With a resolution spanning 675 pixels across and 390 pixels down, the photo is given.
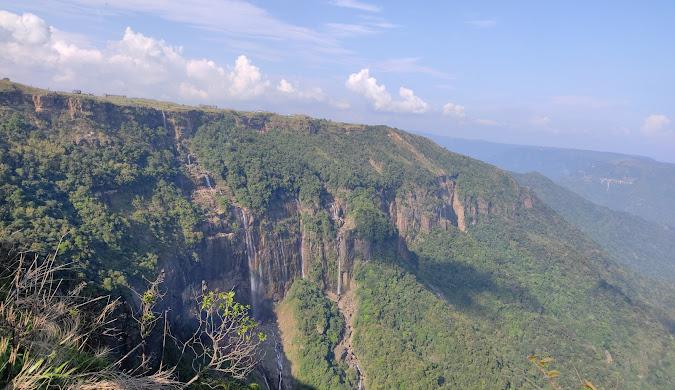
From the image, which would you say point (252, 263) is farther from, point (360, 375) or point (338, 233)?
point (360, 375)

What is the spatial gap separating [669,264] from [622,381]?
152 metres

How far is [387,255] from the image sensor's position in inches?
2972

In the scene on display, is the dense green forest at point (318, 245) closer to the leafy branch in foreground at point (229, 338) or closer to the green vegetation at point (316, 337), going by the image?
the green vegetation at point (316, 337)

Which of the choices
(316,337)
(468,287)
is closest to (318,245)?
(316,337)

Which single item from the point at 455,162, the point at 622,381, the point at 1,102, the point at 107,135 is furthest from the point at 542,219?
the point at 1,102

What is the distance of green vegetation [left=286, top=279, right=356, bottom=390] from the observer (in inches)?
2164

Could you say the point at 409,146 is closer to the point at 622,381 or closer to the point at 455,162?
the point at 455,162

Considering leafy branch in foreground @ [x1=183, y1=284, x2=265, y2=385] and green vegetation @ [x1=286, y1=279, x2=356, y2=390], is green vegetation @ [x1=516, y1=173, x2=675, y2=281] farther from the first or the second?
leafy branch in foreground @ [x1=183, y1=284, x2=265, y2=385]

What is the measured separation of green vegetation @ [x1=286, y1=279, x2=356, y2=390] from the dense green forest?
0.27 meters

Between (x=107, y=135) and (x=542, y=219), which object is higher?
(x=107, y=135)

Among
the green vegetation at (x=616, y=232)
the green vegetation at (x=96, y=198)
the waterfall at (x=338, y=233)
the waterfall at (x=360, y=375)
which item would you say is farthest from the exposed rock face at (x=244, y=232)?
the green vegetation at (x=616, y=232)

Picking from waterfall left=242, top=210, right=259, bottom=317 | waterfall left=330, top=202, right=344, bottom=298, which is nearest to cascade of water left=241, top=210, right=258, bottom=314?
waterfall left=242, top=210, right=259, bottom=317

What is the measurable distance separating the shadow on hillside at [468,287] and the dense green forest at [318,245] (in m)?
0.34

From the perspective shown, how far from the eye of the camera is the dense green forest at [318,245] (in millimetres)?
51500
